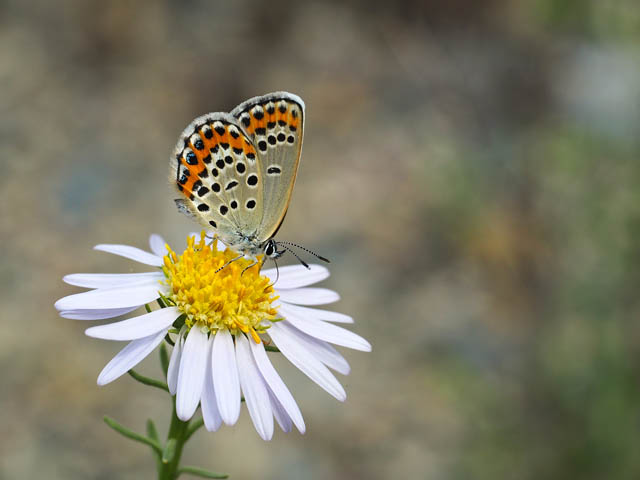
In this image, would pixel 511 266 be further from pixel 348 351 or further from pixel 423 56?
pixel 423 56

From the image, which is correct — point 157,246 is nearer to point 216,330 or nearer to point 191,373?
point 216,330

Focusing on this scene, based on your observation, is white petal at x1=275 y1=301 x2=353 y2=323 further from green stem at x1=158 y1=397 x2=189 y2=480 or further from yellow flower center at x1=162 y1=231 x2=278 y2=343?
green stem at x1=158 y1=397 x2=189 y2=480

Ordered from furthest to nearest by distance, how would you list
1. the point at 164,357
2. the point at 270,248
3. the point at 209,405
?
the point at 270,248, the point at 164,357, the point at 209,405

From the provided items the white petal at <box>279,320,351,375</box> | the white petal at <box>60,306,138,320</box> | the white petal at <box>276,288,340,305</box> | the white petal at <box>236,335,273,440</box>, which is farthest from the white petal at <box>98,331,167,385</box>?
the white petal at <box>276,288,340,305</box>

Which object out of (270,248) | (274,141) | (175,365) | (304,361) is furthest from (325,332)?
(274,141)

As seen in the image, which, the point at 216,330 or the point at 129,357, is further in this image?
the point at 216,330

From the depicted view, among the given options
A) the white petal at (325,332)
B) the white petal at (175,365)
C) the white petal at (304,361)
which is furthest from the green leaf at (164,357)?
the white petal at (325,332)

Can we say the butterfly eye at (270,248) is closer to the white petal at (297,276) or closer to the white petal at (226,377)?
the white petal at (297,276)
